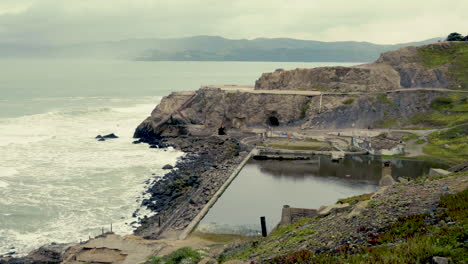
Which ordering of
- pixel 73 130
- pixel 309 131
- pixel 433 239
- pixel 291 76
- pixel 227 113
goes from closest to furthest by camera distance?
1. pixel 433 239
2. pixel 309 131
3. pixel 227 113
4. pixel 73 130
5. pixel 291 76

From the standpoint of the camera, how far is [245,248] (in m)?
27.2

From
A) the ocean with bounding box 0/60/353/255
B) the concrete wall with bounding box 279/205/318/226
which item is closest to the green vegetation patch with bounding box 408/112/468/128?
the ocean with bounding box 0/60/353/255

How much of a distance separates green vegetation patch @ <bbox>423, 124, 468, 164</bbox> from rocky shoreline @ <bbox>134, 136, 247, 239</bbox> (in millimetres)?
28864

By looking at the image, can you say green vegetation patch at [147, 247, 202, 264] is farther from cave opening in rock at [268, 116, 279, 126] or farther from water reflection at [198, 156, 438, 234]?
cave opening in rock at [268, 116, 279, 126]

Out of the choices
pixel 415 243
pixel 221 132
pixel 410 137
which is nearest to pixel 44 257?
pixel 415 243

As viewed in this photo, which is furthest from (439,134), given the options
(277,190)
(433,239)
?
(433,239)

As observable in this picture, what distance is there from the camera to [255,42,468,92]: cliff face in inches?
3898

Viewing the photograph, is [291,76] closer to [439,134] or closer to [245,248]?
[439,134]

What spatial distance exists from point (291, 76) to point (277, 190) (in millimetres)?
61496

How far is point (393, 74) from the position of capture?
4082 inches

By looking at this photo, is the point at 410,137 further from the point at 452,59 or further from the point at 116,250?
the point at 116,250

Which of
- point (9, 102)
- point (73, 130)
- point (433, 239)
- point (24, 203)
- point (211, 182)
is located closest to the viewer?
point (433, 239)

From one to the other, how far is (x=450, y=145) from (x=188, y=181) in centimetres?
4080

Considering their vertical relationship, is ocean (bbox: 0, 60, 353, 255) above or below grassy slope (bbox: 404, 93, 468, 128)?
below
